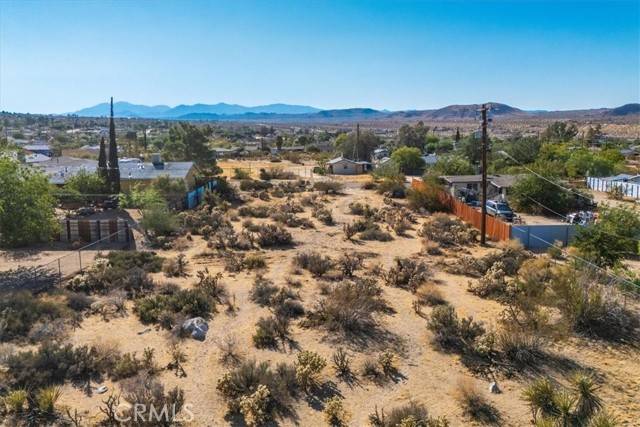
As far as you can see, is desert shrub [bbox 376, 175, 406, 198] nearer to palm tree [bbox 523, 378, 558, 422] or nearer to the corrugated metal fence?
the corrugated metal fence

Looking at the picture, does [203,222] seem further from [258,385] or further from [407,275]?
[258,385]

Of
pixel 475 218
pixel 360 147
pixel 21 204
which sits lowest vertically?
pixel 475 218

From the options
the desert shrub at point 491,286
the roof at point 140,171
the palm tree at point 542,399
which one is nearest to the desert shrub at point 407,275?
the desert shrub at point 491,286

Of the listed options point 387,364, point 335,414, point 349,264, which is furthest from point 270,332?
point 349,264

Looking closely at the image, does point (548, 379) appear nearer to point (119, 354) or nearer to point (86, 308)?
point (119, 354)

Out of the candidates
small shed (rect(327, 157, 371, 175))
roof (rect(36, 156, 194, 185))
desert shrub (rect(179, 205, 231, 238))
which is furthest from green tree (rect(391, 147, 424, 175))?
desert shrub (rect(179, 205, 231, 238))

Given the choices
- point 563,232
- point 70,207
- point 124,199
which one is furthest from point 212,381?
point 70,207
